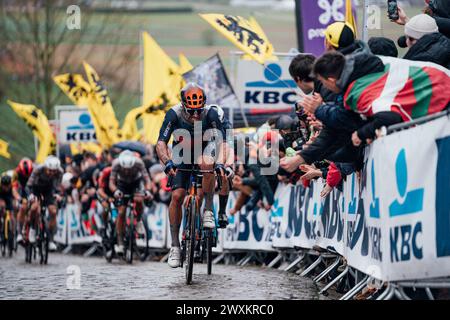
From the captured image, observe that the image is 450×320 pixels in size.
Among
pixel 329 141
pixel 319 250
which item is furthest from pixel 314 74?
pixel 319 250

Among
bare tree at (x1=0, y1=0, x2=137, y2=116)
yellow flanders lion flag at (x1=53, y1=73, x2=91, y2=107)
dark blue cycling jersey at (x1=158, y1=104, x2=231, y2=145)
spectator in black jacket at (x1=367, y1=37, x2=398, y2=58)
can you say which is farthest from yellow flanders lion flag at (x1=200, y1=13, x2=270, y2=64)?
bare tree at (x1=0, y1=0, x2=137, y2=116)

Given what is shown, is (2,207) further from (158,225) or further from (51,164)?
(51,164)

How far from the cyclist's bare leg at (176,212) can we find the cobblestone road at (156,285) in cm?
50

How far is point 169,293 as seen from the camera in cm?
1196

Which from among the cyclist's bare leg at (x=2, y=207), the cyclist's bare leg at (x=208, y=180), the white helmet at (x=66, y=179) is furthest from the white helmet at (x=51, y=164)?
the cyclist's bare leg at (x=208, y=180)

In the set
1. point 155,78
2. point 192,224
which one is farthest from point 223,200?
point 155,78

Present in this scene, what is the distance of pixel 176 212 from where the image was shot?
13695mm

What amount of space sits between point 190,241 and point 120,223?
7497 millimetres

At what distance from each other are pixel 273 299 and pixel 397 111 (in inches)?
84.5

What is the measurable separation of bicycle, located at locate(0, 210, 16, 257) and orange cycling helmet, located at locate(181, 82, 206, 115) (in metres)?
12.2

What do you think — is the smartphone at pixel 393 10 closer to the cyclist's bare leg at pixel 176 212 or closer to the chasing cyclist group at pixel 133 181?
the chasing cyclist group at pixel 133 181

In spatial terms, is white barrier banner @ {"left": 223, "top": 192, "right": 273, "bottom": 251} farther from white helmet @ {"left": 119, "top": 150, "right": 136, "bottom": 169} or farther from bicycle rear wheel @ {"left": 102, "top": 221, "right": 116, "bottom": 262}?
bicycle rear wheel @ {"left": 102, "top": 221, "right": 116, "bottom": 262}

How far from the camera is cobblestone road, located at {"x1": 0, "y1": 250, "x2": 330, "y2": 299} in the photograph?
11.9 metres
